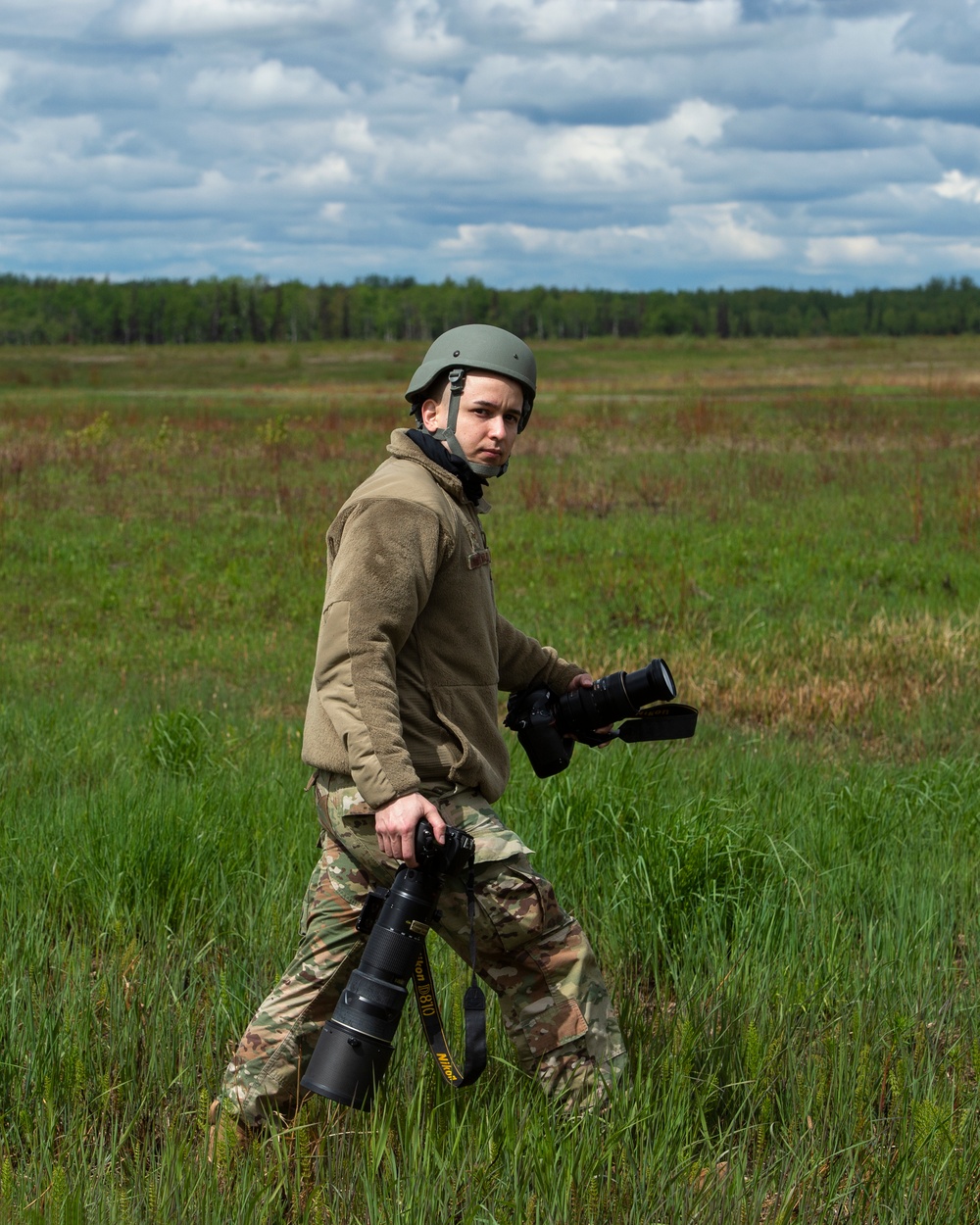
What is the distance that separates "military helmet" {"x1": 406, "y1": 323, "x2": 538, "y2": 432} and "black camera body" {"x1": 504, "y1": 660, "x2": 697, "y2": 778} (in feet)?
Answer: 2.47

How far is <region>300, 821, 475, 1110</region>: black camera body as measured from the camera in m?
2.45

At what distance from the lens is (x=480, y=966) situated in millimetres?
2721

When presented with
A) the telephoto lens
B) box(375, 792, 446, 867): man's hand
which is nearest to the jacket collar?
the telephoto lens

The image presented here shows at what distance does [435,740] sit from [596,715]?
1.84 ft

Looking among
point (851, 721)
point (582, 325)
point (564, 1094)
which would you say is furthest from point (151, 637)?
point (582, 325)

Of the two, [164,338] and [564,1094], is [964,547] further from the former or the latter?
[164,338]

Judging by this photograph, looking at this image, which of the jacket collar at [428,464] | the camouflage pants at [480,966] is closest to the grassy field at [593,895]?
the camouflage pants at [480,966]

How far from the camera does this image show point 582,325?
176625mm

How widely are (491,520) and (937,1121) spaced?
1335 cm

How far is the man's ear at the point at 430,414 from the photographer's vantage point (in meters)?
2.85

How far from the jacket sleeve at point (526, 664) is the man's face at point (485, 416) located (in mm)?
512

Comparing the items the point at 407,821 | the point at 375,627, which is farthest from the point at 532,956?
Result: the point at 375,627

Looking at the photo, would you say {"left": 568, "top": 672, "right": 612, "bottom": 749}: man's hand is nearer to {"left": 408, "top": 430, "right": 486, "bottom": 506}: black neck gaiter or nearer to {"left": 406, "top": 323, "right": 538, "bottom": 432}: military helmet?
{"left": 408, "top": 430, "right": 486, "bottom": 506}: black neck gaiter

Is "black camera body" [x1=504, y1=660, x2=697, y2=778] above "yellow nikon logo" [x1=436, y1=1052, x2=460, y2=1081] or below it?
above
